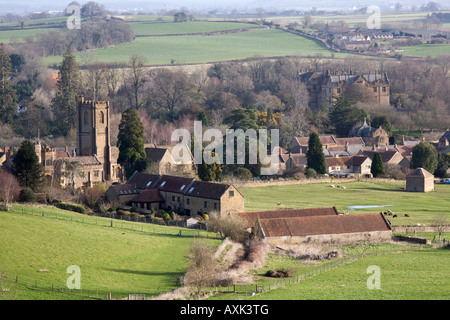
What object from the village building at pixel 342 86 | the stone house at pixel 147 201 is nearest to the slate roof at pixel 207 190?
the stone house at pixel 147 201

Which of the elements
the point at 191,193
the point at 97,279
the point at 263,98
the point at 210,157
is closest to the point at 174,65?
the point at 263,98

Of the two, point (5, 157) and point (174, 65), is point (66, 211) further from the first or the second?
point (174, 65)

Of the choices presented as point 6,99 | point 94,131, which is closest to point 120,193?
point 94,131

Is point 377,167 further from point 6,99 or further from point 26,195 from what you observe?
point 6,99

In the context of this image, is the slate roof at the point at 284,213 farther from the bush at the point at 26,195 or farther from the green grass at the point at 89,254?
the bush at the point at 26,195

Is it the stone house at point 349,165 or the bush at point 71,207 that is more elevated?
the bush at point 71,207

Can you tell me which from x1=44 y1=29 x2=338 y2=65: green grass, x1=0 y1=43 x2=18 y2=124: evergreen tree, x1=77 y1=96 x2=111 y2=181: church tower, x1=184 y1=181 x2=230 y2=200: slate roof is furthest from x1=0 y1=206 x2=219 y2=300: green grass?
x1=44 y1=29 x2=338 y2=65: green grass
